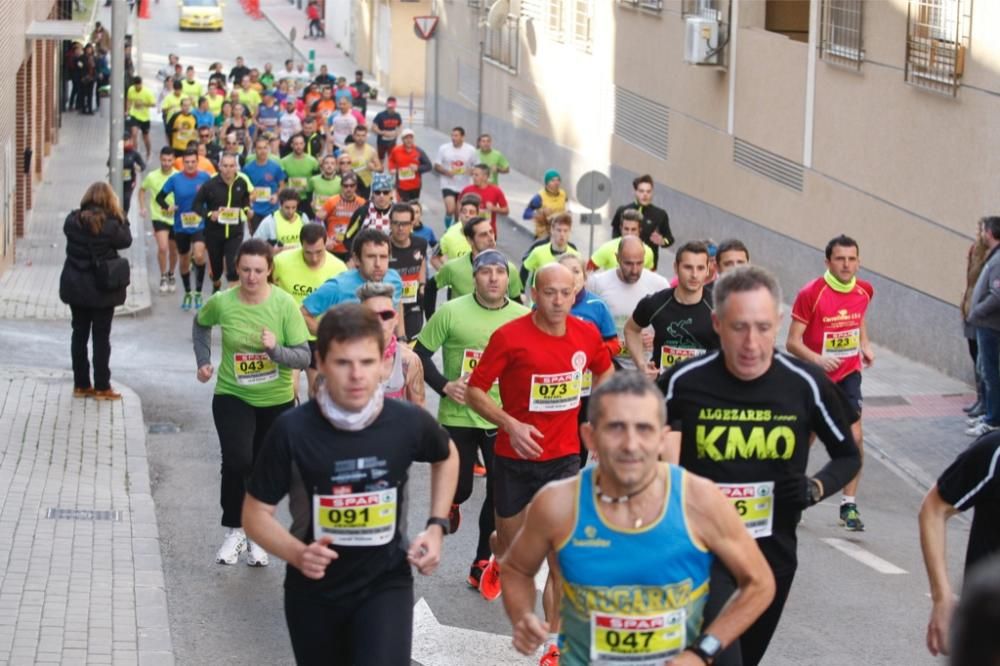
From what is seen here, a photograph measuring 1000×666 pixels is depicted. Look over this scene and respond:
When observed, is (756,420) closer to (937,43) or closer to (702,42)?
(937,43)

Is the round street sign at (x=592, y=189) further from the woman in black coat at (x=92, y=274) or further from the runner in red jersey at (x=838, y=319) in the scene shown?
the runner in red jersey at (x=838, y=319)

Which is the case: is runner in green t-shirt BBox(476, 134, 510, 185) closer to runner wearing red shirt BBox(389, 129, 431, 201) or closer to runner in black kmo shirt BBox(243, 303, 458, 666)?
runner wearing red shirt BBox(389, 129, 431, 201)

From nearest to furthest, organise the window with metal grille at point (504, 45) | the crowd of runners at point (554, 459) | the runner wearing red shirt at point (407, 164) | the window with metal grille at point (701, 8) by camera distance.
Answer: the crowd of runners at point (554, 459) < the window with metal grille at point (701, 8) < the runner wearing red shirt at point (407, 164) < the window with metal grille at point (504, 45)

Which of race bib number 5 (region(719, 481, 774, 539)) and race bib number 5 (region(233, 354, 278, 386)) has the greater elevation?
race bib number 5 (region(719, 481, 774, 539))

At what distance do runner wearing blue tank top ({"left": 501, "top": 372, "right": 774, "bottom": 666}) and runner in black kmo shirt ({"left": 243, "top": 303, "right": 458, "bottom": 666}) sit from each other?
0.85 meters

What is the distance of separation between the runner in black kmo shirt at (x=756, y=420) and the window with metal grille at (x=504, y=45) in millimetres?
35435

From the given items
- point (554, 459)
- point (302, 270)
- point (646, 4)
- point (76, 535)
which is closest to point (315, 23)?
point (646, 4)

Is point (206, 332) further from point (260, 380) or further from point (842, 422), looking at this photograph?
point (842, 422)

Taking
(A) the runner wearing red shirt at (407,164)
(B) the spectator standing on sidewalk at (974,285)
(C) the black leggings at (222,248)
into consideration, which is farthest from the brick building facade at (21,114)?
(B) the spectator standing on sidewalk at (974,285)

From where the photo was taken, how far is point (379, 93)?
6009 cm

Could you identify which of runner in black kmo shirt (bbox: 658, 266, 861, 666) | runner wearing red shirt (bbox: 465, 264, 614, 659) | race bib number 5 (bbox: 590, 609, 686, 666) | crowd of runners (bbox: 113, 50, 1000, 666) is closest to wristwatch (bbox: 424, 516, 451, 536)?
crowd of runners (bbox: 113, 50, 1000, 666)

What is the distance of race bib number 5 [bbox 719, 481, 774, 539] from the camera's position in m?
6.17

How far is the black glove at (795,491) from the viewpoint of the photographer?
6.17m

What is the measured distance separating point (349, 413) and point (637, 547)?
1.24m
